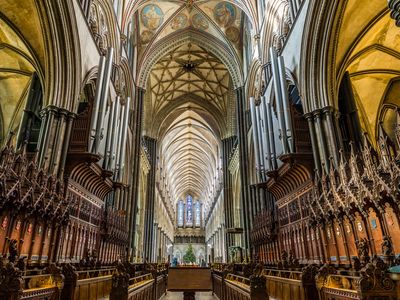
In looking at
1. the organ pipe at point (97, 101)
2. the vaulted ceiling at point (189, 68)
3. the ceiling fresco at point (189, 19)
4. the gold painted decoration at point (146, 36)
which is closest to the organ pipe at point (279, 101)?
the organ pipe at point (97, 101)

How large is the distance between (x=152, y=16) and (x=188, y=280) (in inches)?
661

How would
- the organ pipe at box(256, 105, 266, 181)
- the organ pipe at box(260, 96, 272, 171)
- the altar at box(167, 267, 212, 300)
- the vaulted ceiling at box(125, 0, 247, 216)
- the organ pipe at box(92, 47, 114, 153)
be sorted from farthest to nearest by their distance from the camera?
the vaulted ceiling at box(125, 0, 247, 216), the organ pipe at box(256, 105, 266, 181), the organ pipe at box(260, 96, 272, 171), the altar at box(167, 267, 212, 300), the organ pipe at box(92, 47, 114, 153)

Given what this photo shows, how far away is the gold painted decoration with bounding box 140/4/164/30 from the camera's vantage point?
63.9 feet

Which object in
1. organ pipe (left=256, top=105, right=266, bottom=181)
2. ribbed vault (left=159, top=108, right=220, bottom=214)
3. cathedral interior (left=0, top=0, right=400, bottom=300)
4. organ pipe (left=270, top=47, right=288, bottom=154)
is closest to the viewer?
cathedral interior (left=0, top=0, right=400, bottom=300)

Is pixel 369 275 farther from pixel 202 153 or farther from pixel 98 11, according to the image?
pixel 202 153

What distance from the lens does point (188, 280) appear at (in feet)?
33.9

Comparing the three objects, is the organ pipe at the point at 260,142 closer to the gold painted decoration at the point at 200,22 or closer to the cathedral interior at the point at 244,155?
the cathedral interior at the point at 244,155

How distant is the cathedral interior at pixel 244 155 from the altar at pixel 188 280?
2.7 inches

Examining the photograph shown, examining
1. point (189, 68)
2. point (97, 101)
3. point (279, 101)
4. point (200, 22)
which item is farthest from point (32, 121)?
point (189, 68)

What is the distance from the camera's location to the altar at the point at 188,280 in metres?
9.67

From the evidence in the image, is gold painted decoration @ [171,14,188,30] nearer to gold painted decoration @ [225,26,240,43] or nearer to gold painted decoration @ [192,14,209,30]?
gold painted decoration @ [192,14,209,30]

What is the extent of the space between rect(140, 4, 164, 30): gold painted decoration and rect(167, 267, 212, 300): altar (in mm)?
15897

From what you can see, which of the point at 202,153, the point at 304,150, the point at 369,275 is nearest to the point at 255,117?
the point at 304,150

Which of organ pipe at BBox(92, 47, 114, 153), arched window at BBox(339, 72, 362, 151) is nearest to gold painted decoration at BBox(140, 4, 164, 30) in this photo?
organ pipe at BBox(92, 47, 114, 153)
